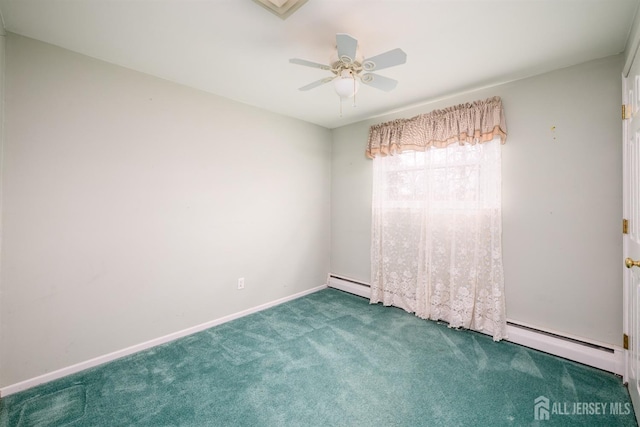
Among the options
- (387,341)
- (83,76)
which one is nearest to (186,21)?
(83,76)

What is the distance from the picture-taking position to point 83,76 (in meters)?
2.02

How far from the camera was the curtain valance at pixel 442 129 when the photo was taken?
97.3 inches

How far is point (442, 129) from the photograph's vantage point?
110 inches

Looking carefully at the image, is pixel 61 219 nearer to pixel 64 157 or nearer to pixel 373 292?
pixel 64 157

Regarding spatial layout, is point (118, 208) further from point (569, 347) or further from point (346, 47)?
point (569, 347)

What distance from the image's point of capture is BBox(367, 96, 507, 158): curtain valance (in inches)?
97.3

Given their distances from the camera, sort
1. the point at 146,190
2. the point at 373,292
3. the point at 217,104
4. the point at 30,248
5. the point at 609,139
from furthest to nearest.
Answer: the point at 373,292, the point at 217,104, the point at 146,190, the point at 609,139, the point at 30,248

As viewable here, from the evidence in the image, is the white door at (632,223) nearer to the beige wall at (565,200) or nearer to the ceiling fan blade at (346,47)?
the beige wall at (565,200)

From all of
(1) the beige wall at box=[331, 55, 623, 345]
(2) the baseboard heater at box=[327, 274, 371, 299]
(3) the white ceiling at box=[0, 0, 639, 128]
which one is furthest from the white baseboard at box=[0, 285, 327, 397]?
(1) the beige wall at box=[331, 55, 623, 345]

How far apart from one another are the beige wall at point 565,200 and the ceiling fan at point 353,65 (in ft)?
4.59

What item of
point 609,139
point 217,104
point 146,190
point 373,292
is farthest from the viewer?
point 373,292

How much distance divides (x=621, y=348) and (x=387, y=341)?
167cm

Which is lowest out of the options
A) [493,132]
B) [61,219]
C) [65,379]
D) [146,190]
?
[65,379]

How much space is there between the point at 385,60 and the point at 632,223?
1.90 m
